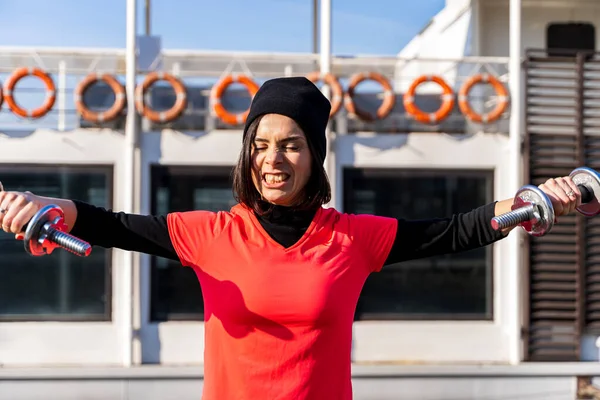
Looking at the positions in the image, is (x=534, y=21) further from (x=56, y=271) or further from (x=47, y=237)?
(x=47, y=237)

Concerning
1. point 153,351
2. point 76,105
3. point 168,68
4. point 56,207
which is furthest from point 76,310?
point 56,207

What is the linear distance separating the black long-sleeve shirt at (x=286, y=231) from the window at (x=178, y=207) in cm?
540

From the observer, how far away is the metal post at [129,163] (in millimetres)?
7047

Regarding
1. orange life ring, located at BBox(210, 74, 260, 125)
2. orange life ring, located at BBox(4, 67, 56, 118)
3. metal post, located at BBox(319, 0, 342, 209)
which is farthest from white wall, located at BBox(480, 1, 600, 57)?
orange life ring, located at BBox(4, 67, 56, 118)

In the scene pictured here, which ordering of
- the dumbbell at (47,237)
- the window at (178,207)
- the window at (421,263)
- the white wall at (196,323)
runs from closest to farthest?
the dumbbell at (47,237), the white wall at (196,323), the window at (178,207), the window at (421,263)

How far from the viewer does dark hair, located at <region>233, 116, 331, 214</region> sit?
177 cm

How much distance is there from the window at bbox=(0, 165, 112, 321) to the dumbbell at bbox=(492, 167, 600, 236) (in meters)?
5.95

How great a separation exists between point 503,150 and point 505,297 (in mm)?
1526

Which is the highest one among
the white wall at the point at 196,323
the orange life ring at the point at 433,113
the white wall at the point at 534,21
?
the white wall at the point at 534,21

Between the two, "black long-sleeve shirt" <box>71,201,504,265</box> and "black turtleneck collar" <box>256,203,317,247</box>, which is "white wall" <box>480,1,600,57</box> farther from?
"black turtleneck collar" <box>256,203,317,247</box>

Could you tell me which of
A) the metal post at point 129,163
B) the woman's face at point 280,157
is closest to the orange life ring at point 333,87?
the metal post at point 129,163

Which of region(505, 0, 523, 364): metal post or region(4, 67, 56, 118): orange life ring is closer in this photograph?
region(4, 67, 56, 118): orange life ring

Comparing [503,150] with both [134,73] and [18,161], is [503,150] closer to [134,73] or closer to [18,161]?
[134,73]

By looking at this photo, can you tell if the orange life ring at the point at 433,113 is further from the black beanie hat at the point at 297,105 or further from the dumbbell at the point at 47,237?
the dumbbell at the point at 47,237
